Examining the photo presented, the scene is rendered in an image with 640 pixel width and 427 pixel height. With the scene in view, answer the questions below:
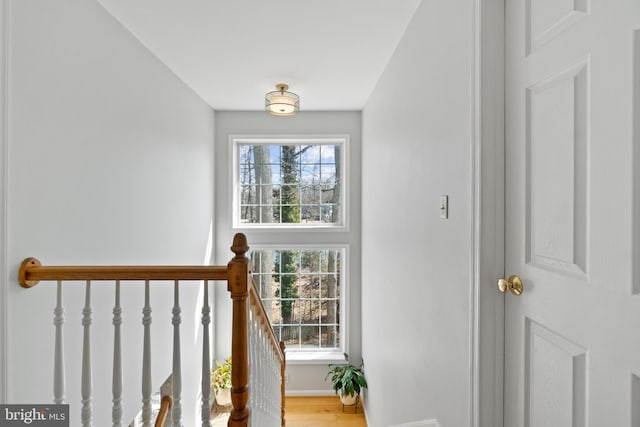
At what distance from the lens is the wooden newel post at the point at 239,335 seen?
118 cm

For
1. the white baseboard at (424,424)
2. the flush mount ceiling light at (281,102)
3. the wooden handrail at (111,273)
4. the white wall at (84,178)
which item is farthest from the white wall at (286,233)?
the wooden handrail at (111,273)

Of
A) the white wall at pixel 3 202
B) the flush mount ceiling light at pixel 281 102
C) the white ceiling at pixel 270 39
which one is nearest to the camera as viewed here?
the white wall at pixel 3 202

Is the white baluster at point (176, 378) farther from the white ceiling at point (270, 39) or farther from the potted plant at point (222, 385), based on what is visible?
the potted plant at point (222, 385)

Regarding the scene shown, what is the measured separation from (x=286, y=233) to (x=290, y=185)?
0.58 m

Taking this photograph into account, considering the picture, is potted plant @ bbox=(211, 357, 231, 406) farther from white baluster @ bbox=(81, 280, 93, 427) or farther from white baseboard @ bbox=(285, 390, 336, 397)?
white baluster @ bbox=(81, 280, 93, 427)

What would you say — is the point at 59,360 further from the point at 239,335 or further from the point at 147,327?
the point at 239,335

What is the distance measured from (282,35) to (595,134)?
6.09ft

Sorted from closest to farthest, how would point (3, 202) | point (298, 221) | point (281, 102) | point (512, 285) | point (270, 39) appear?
1. point (512, 285)
2. point (3, 202)
3. point (270, 39)
4. point (281, 102)
5. point (298, 221)

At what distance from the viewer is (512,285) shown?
3.29ft

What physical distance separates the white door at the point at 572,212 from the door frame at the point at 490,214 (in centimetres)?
3

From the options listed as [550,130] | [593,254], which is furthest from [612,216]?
[550,130]

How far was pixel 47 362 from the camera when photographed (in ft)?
4.49

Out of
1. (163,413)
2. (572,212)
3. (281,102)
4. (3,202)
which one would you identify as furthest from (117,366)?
(281,102)

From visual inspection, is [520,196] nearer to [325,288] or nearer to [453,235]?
[453,235]
